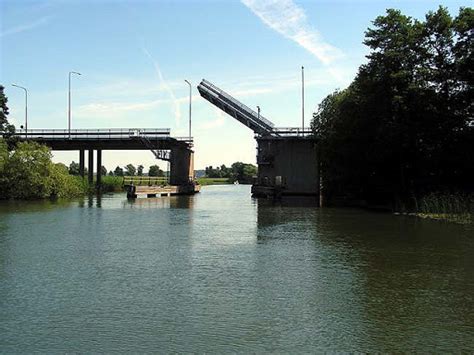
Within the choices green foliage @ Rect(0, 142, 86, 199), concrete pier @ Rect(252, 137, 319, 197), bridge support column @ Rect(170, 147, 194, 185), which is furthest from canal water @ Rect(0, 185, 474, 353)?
bridge support column @ Rect(170, 147, 194, 185)

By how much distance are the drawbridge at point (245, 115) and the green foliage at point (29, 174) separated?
19672 mm

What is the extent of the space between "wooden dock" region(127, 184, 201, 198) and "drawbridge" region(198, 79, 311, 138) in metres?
12.3

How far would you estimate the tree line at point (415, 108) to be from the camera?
1592 inches

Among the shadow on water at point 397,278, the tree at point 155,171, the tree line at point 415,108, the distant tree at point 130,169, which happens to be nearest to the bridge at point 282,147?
the tree line at point 415,108

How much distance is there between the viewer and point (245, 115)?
62.5 m

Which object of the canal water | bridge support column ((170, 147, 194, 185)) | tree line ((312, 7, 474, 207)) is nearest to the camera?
the canal water

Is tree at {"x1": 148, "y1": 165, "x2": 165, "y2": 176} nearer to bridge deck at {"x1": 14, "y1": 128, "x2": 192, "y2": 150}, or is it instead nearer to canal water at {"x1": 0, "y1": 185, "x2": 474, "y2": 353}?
bridge deck at {"x1": 14, "y1": 128, "x2": 192, "y2": 150}

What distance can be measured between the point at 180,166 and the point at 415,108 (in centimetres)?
4114

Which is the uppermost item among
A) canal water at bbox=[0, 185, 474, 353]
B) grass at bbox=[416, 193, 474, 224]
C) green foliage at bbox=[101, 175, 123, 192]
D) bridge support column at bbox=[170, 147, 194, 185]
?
bridge support column at bbox=[170, 147, 194, 185]

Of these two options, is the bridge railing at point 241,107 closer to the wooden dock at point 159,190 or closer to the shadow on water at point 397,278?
the wooden dock at point 159,190

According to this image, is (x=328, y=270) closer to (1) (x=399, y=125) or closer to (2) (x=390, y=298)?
(2) (x=390, y=298)

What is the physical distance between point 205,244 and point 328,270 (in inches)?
260

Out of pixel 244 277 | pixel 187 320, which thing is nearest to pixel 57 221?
pixel 244 277

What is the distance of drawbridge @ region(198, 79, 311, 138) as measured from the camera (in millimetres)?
62281
